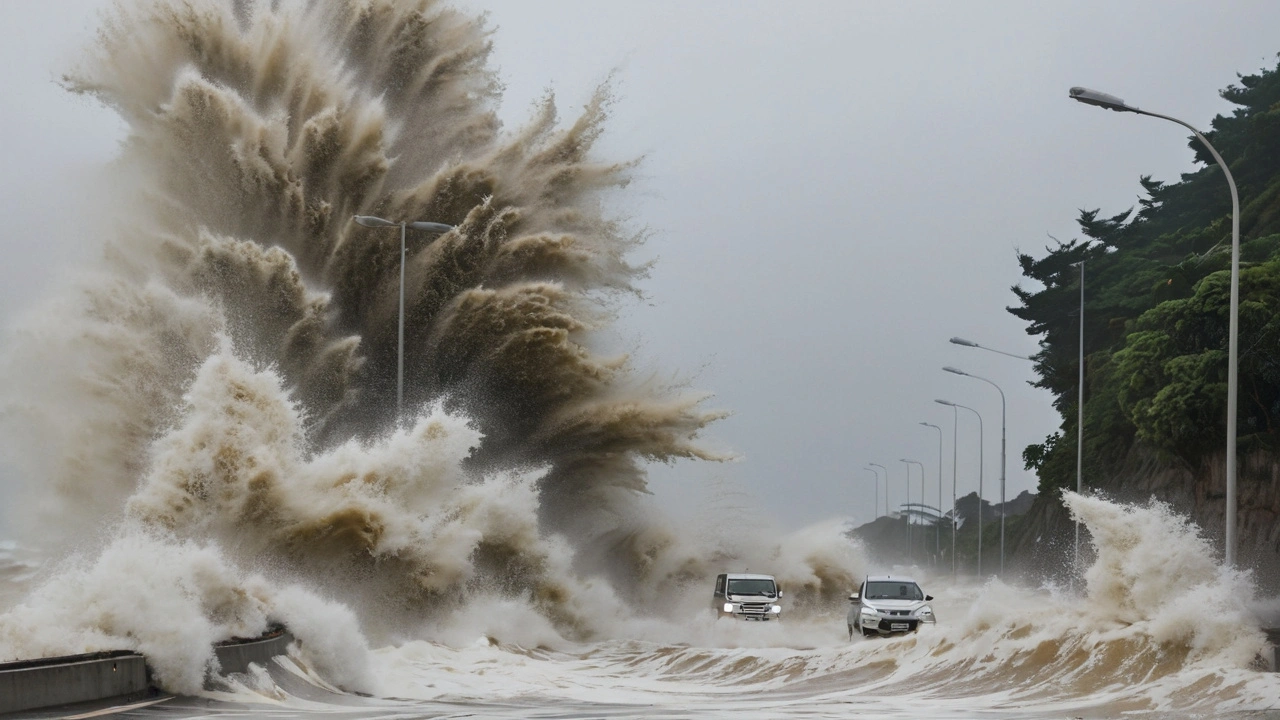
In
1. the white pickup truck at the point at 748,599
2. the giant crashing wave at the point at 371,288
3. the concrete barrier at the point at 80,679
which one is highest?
the giant crashing wave at the point at 371,288

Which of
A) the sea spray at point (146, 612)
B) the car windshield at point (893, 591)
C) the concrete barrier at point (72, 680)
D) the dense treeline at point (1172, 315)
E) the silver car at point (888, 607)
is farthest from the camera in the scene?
the dense treeline at point (1172, 315)

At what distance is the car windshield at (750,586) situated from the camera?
35500 millimetres

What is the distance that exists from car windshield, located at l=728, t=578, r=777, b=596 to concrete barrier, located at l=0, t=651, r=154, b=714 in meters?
21.6

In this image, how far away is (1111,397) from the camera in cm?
6681

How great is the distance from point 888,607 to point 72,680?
62.9 ft

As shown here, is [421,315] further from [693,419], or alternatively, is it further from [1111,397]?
[1111,397]

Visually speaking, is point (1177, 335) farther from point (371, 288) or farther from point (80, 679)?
point (80, 679)

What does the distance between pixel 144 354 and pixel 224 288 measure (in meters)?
2.35

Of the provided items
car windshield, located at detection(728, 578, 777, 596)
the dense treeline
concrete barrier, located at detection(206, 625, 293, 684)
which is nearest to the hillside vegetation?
the dense treeline

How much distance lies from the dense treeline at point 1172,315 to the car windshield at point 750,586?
44.9ft

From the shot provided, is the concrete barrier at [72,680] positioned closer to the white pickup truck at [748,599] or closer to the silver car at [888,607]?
the silver car at [888,607]

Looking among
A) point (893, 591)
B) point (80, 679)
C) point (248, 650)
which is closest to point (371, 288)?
point (893, 591)

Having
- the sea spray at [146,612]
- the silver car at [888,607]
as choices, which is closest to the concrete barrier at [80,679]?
the sea spray at [146,612]

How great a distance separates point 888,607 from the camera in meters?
30.1
